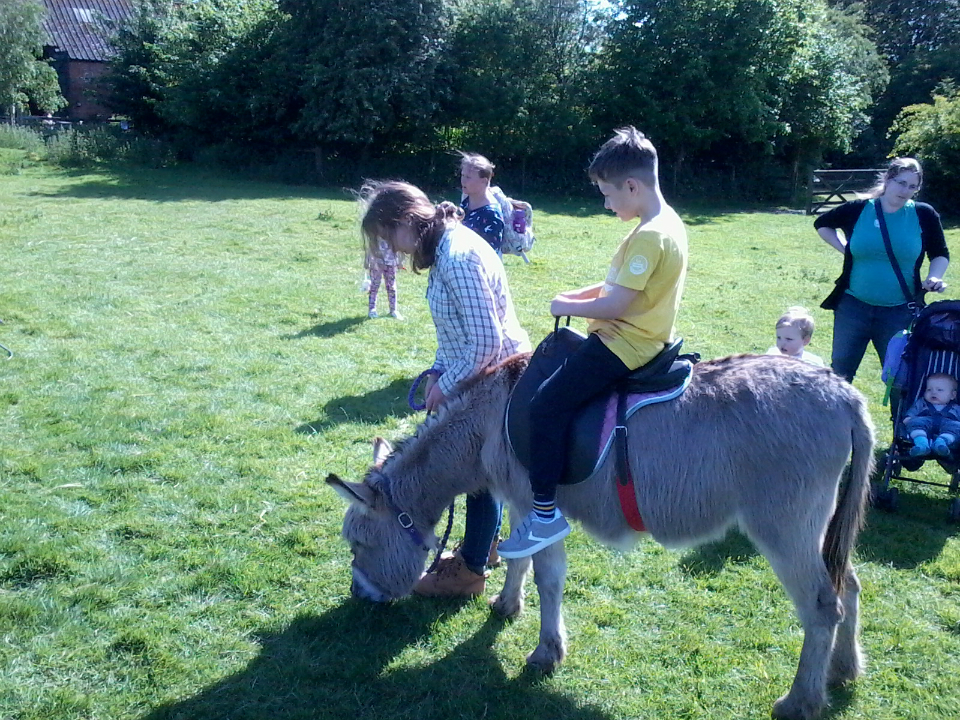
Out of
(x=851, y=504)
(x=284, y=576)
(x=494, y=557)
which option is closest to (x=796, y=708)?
(x=851, y=504)

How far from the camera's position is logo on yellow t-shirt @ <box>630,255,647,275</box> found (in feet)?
10.0

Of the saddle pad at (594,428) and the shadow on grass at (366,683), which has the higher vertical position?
the saddle pad at (594,428)

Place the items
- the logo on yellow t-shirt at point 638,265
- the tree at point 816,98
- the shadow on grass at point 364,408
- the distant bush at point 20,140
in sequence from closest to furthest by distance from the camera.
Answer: the logo on yellow t-shirt at point 638,265, the shadow on grass at point 364,408, the tree at point 816,98, the distant bush at point 20,140

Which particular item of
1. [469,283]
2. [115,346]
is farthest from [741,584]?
[115,346]

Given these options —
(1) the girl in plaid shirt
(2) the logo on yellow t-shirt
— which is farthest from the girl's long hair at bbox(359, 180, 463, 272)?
(2) the logo on yellow t-shirt

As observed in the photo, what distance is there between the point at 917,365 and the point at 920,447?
0.67m

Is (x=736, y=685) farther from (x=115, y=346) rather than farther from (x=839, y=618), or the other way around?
(x=115, y=346)

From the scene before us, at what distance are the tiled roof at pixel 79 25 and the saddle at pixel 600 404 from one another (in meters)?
44.4

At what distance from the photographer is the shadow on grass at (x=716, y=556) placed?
4734 millimetres

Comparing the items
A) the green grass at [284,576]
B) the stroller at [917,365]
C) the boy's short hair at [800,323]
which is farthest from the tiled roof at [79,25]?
the stroller at [917,365]

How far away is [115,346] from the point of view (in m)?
8.44

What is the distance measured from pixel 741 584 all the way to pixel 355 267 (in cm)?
955

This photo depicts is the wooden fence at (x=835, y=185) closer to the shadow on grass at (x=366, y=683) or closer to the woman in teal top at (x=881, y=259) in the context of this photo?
the woman in teal top at (x=881, y=259)

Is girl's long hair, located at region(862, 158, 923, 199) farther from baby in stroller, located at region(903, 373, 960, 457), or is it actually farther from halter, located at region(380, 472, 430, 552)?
halter, located at region(380, 472, 430, 552)
